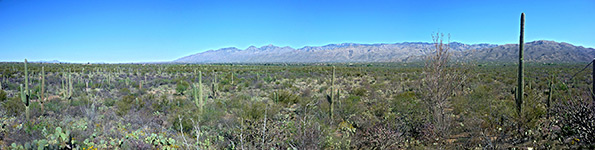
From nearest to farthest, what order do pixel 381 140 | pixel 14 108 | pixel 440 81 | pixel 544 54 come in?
pixel 381 140 < pixel 440 81 < pixel 14 108 < pixel 544 54

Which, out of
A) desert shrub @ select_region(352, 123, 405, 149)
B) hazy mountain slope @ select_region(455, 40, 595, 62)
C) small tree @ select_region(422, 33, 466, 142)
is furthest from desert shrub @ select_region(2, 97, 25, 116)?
hazy mountain slope @ select_region(455, 40, 595, 62)

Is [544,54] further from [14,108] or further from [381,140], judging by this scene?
[14,108]

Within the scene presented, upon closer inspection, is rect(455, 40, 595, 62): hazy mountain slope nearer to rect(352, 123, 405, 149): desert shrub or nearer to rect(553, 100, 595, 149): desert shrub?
rect(553, 100, 595, 149): desert shrub

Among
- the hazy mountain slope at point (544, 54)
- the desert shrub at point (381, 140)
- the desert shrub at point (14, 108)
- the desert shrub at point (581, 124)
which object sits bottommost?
the desert shrub at point (381, 140)

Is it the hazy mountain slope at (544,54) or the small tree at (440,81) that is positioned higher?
the hazy mountain slope at (544,54)

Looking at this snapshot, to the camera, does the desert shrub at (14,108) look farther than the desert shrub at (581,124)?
Yes

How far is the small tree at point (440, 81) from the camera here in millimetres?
7203

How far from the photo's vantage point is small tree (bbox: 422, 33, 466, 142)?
284 inches

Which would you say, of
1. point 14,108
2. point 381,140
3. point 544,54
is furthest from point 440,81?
point 544,54

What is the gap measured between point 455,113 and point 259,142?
26.9 feet

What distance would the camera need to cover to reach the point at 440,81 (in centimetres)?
729

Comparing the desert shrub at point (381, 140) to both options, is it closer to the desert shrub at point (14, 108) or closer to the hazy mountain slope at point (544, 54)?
the desert shrub at point (14, 108)

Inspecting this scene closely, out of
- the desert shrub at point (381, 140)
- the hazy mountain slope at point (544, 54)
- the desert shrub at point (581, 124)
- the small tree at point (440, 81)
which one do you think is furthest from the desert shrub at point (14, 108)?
the hazy mountain slope at point (544, 54)

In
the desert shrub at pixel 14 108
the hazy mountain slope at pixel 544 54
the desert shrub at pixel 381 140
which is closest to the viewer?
the desert shrub at pixel 381 140
